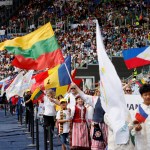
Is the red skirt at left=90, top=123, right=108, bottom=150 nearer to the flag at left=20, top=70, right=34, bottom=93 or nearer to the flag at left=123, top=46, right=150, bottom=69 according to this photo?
the flag at left=123, top=46, right=150, bottom=69

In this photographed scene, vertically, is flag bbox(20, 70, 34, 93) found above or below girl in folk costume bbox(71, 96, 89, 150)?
above

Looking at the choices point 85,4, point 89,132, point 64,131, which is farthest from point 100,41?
point 85,4

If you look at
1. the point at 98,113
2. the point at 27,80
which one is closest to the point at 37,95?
the point at 27,80

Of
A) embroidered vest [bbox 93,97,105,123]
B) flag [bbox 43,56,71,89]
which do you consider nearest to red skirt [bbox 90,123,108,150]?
embroidered vest [bbox 93,97,105,123]

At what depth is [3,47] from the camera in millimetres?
14711

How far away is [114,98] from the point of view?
783 cm

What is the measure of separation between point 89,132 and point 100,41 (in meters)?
4.56

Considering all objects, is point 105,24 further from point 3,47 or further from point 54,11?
point 3,47

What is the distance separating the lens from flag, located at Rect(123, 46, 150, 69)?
579 inches

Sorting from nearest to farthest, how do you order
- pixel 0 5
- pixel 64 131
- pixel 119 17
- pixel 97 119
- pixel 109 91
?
pixel 109 91 → pixel 97 119 → pixel 64 131 → pixel 119 17 → pixel 0 5

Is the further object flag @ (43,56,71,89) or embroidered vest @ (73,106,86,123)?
flag @ (43,56,71,89)

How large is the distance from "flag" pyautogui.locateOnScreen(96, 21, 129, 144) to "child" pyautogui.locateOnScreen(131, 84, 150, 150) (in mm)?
134

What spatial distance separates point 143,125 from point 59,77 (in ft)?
22.2

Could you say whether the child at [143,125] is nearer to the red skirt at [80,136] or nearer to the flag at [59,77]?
the red skirt at [80,136]
